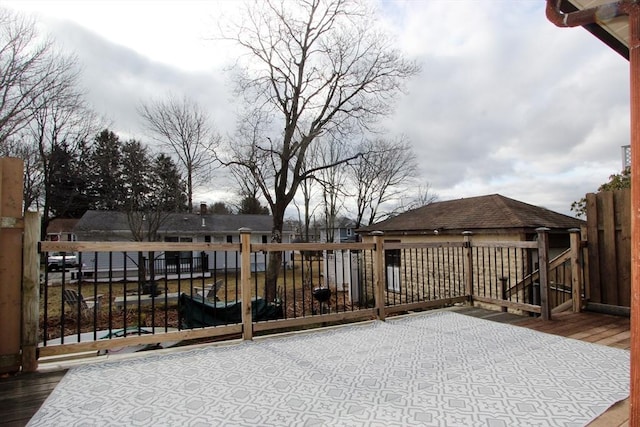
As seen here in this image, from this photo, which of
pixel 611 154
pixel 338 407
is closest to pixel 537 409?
pixel 338 407

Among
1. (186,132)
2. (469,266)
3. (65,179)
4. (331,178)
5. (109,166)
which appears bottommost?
(469,266)

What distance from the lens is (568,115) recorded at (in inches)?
361

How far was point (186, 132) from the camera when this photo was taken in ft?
59.8

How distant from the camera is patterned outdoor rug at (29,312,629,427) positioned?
2.00 metres

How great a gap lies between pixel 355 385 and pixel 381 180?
23.6 meters

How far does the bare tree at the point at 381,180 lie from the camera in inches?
953

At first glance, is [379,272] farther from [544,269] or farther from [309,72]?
[309,72]

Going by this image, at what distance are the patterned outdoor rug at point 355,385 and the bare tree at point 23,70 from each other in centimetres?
1302

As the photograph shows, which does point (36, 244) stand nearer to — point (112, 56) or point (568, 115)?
point (112, 56)

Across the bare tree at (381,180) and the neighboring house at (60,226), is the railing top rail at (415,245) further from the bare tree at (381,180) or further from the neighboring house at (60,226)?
the neighboring house at (60,226)

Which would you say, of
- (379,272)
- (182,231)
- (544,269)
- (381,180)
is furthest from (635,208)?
(381,180)

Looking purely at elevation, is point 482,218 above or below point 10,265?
above

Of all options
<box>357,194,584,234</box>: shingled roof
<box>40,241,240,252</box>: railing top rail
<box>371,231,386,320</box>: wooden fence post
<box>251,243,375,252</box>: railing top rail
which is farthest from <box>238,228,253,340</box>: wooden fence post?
<box>357,194,584,234</box>: shingled roof

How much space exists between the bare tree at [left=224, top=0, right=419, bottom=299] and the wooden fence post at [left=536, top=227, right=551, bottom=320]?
30.5ft
